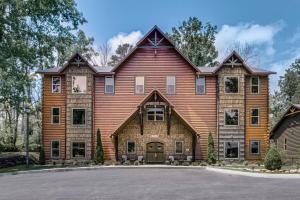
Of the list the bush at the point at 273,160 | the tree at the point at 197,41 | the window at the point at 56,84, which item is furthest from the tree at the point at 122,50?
the bush at the point at 273,160

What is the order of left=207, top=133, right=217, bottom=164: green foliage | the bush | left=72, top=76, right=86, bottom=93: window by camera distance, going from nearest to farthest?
the bush
left=207, top=133, right=217, bottom=164: green foliage
left=72, top=76, right=86, bottom=93: window

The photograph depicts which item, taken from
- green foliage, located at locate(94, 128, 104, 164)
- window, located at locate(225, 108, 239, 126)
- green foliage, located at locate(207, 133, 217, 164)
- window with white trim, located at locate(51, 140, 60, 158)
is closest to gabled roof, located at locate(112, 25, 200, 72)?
window, located at locate(225, 108, 239, 126)

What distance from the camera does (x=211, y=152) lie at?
31.9m

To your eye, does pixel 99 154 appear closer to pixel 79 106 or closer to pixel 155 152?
pixel 79 106

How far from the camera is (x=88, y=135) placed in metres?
33.1

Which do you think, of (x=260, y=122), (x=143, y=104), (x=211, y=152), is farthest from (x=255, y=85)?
(x=143, y=104)

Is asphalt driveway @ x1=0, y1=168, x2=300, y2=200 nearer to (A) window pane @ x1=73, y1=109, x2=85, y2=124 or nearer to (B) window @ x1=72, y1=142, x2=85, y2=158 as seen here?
(B) window @ x1=72, y1=142, x2=85, y2=158

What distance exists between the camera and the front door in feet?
108

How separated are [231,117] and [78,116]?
13.5m

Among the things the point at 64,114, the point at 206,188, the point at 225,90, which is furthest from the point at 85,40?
the point at 206,188

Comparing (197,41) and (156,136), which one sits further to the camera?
(197,41)

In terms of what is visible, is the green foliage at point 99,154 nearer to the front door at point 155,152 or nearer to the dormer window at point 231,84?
the front door at point 155,152

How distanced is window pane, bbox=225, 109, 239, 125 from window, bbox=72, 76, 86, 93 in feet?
42.1

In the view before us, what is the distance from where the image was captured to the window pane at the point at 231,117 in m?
33.3
